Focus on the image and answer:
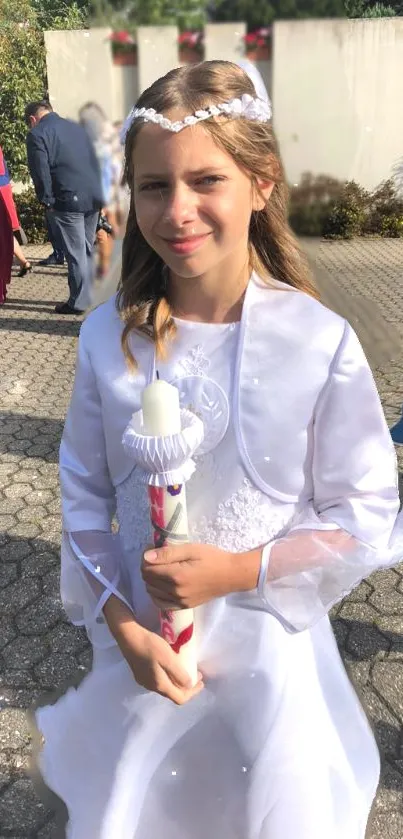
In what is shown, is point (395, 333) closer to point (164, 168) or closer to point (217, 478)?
point (217, 478)

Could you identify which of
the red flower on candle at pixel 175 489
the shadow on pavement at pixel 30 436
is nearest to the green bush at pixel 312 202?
the red flower on candle at pixel 175 489

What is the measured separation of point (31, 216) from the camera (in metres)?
10.7

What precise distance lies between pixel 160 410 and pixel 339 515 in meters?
0.37

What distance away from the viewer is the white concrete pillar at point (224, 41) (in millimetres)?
780

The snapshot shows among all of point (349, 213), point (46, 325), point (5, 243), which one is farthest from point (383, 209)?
point (46, 325)

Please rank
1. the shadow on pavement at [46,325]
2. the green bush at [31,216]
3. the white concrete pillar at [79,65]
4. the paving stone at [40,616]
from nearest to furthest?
1. the white concrete pillar at [79,65]
2. the paving stone at [40,616]
3. the shadow on pavement at [46,325]
4. the green bush at [31,216]

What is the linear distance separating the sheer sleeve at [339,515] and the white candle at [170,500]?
0.45 ft

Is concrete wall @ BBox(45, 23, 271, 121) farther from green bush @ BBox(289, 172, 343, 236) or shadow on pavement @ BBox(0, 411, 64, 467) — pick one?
shadow on pavement @ BBox(0, 411, 64, 467)

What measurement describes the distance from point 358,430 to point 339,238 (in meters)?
0.30

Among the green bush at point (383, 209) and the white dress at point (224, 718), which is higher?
the green bush at point (383, 209)

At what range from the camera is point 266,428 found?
3.64ft

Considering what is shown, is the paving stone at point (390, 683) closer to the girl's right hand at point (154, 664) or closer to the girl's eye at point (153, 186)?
the girl's right hand at point (154, 664)

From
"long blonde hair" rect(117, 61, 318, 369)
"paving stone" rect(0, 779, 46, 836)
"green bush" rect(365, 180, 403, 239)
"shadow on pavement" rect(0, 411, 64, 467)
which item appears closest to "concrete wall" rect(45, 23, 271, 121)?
"long blonde hair" rect(117, 61, 318, 369)

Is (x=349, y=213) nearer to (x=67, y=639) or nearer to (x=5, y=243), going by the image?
(x=67, y=639)
